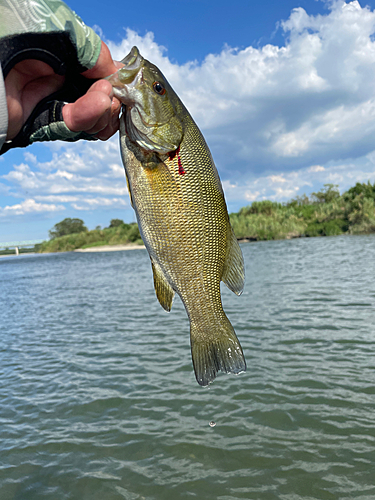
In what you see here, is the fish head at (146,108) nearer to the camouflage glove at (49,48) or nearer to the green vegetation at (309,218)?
the camouflage glove at (49,48)

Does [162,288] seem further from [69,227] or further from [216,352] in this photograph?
[69,227]

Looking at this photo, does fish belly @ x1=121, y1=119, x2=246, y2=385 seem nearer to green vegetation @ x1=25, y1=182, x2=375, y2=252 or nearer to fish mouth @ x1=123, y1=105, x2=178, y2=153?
fish mouth @ x1=123, y1=105, x2=178, y2=153

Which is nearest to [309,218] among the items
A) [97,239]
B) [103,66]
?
[97,239]

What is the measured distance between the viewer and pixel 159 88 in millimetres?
2119

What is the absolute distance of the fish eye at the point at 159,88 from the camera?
6.89 feet

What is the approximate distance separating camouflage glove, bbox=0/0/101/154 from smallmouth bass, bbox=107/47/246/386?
0.74ft

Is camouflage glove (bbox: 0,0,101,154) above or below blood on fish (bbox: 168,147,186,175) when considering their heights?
above

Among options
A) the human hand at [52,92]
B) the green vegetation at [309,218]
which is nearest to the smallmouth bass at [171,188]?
the human hand at [52,92]

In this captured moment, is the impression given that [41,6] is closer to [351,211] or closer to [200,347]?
[200,347]

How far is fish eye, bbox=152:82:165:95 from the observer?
6.89 feet

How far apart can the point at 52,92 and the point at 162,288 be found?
1.29m

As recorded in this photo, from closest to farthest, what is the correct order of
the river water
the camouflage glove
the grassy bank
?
the camouflage glove → the river water → the grassy bank

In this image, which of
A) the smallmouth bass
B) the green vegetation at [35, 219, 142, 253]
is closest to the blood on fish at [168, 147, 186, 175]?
the smallmouth bass

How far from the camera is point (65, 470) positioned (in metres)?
5.48
